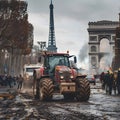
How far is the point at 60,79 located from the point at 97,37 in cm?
12809

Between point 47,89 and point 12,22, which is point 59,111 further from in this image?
point 12,22

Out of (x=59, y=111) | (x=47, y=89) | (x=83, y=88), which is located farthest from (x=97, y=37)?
(x=59, y=111)

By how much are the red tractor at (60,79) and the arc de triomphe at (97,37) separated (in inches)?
4606

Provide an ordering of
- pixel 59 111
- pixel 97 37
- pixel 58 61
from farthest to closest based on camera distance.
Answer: pixel 97 37 → pixel 58 61 → pixel 59 111

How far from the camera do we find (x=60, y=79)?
76.7ft

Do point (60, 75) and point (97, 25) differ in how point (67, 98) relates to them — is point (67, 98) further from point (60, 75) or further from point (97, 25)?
point (97, 25)

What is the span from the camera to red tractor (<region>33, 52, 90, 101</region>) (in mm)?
22672

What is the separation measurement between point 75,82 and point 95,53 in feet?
409

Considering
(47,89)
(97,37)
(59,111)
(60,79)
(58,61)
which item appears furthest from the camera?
(97,37)

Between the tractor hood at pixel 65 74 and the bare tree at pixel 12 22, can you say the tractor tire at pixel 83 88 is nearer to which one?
the tractor hood at pixel 65 74

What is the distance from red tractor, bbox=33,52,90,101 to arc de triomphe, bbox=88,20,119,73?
384 ft

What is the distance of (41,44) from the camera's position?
116 meters

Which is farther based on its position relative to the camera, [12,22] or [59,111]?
[12,22]

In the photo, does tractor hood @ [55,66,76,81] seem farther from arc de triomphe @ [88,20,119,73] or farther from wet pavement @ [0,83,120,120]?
arc de triomphe @ [88,20,119,73]
